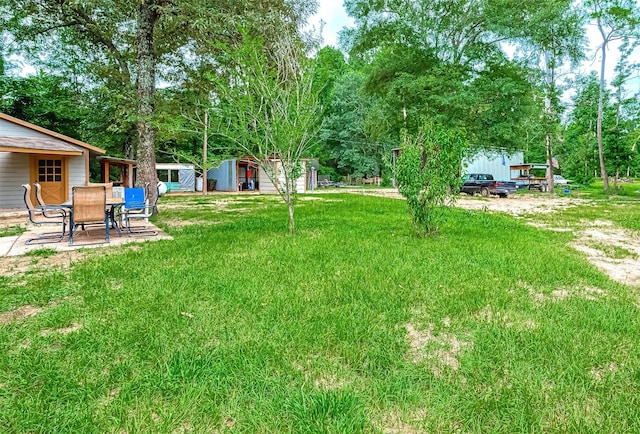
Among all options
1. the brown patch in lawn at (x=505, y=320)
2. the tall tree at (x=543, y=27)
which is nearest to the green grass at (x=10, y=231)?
the brown patch in lawn at (x=505, y=320)

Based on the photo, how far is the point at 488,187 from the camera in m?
20.6

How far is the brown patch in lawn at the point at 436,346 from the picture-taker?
214 cm

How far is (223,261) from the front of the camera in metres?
4.52

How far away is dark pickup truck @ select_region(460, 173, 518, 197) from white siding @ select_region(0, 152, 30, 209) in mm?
19632

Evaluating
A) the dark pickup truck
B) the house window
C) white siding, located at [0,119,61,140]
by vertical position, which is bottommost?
the dark pickup truck

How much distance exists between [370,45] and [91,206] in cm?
1740

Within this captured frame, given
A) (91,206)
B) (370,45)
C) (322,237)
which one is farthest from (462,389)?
(370,45)

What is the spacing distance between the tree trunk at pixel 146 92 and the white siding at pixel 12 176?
5.98 metres

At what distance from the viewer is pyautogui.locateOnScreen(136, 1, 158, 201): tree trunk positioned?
9.14 metres

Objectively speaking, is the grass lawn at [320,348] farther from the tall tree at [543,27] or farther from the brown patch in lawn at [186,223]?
the tall tree at [543,27]

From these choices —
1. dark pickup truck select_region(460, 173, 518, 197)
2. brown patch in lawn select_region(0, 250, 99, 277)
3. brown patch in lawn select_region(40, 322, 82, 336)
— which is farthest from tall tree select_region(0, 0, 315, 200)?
dark pickup truck select_region(460, 173, 518, 197)

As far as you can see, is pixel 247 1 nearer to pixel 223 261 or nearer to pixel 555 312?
pixel 223 261

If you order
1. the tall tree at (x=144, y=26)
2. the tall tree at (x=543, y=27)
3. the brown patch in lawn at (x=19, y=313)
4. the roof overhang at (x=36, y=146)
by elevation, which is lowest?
the brown patch in lawn at (x=19, y=313)

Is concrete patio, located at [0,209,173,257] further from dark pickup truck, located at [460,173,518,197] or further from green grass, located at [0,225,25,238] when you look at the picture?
dark pickup truck, located at [460,173,518,197]
